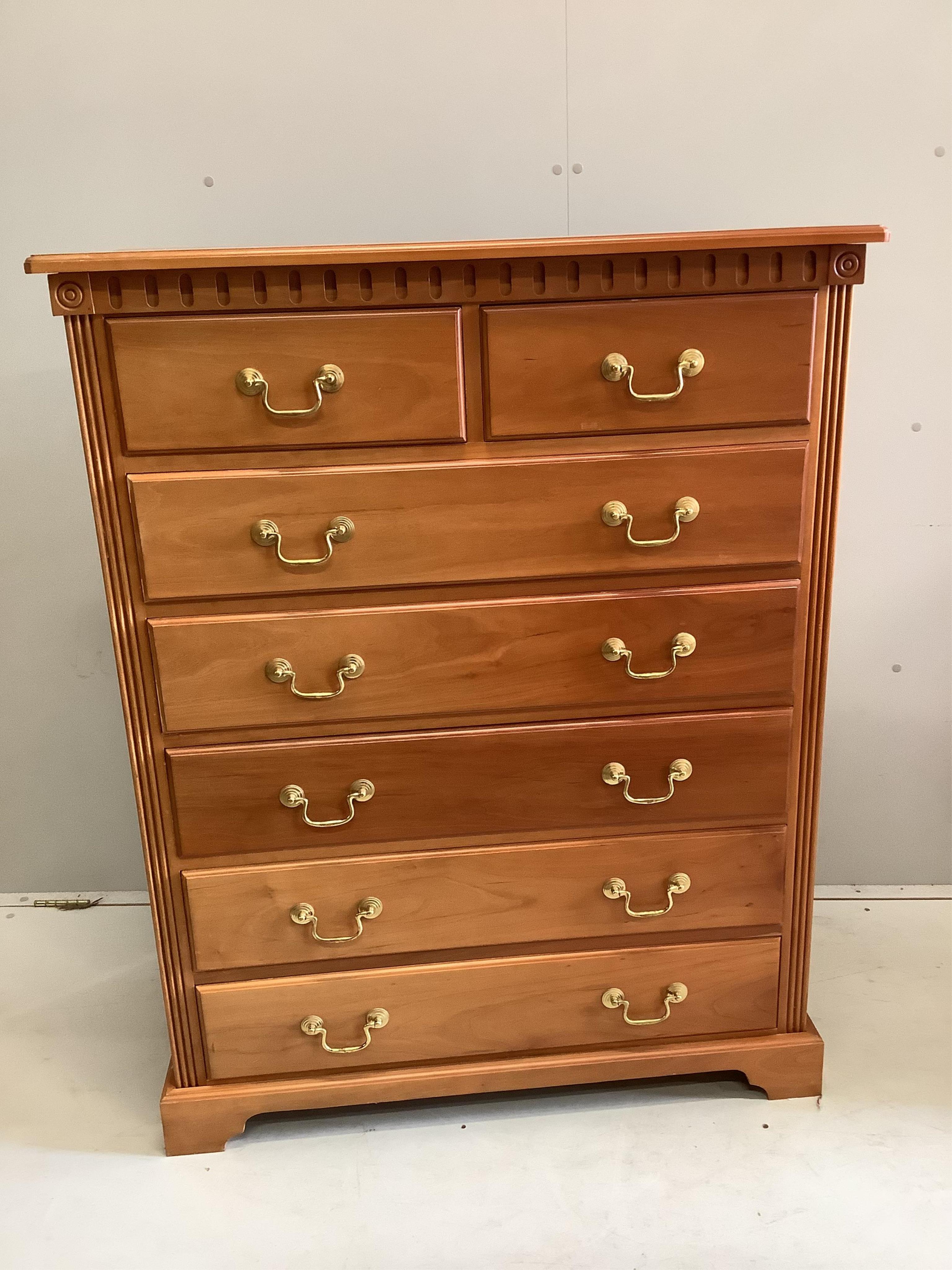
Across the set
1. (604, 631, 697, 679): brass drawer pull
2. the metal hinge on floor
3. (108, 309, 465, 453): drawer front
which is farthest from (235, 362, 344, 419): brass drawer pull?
the metal hinge on floor

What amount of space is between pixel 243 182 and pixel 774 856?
143 cm

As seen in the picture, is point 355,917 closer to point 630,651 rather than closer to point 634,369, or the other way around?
point 630,651

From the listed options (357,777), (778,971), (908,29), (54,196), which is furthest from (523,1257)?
(908,29)

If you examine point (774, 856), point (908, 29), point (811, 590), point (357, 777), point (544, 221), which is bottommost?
point (774, 856)

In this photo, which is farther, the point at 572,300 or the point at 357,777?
the point at 357,777

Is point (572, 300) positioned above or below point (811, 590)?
above

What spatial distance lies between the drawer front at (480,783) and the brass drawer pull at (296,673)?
8 cm

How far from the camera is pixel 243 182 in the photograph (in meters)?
1.69

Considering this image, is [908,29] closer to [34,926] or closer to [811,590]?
[811,590]

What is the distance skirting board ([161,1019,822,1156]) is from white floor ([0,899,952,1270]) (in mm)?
39

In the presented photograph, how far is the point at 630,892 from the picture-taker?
1.38m

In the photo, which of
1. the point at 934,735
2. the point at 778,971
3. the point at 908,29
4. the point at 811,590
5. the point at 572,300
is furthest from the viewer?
the point at 934,735

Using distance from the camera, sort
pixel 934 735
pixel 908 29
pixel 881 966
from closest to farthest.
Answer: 1. pixel 908 29
2. pixel 881 966
3. pixel 934 735

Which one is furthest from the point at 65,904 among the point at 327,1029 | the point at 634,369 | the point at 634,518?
the point at 634,369
